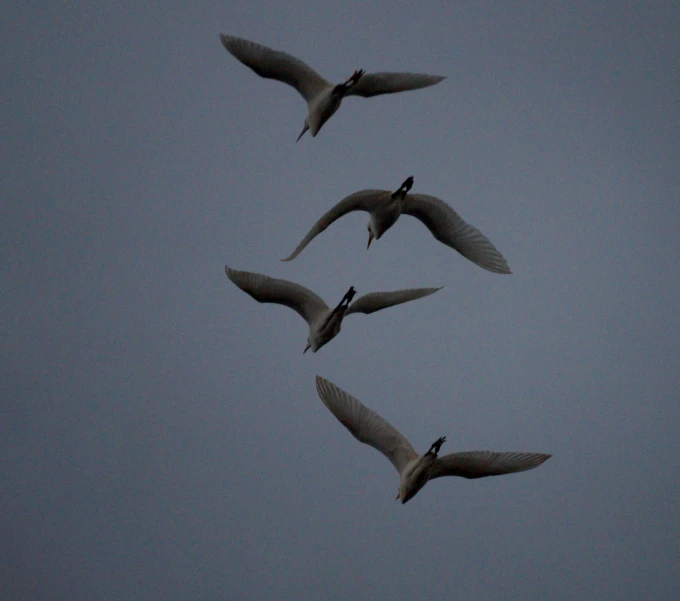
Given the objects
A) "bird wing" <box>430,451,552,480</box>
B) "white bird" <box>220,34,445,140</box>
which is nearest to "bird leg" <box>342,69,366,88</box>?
"white bird" <box>220,34,445,140</box>

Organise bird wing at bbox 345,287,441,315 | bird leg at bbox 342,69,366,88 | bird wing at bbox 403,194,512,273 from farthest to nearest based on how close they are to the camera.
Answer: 1. bird wing at bbox 345,287,441,315
2. bird wing at bbox 403,194,512,273
3. bird leg at bbox 342,69,366,88

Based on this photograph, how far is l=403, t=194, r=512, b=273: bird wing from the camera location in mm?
13461

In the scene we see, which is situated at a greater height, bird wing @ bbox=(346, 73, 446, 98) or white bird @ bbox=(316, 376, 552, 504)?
bird wing @ bbox=(346, 73, 446, 98)

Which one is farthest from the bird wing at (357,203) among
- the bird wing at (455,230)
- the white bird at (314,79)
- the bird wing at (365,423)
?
the bird wing at (365,423)

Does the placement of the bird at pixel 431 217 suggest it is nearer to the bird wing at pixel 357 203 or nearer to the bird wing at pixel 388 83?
the bird wing at pixel 357 203

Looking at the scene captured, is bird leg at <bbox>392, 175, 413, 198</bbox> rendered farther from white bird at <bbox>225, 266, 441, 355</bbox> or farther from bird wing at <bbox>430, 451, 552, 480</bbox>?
bird wing at <bbox>430, 451, 552, 480</bbox>

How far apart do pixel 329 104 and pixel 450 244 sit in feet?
8.22

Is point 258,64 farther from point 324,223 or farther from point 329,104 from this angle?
point 324,223

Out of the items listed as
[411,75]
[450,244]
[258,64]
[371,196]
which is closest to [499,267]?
[450,244]

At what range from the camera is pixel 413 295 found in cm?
1362

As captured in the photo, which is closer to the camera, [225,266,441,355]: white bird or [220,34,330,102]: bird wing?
[220,34,330,102]: bird wing

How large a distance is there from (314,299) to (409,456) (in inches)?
98.3

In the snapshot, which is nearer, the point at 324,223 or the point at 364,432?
the point at 324,223

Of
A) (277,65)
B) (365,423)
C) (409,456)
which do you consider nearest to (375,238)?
(365,423)
